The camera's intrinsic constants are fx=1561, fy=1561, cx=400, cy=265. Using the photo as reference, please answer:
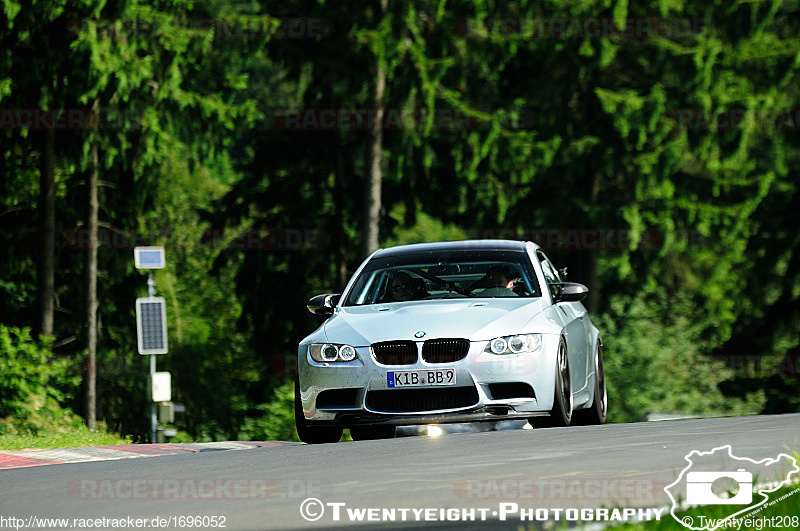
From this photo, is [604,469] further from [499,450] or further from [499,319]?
[499,319]

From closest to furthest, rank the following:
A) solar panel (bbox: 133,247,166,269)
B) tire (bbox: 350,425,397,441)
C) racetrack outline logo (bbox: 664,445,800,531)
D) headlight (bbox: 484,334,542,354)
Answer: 1. racetrack outline logo (bbox: 664,445,800,531)
2. headlight (bbox: 484,334,542,354)
3. tire (bbox: 350,425,397,441)
4. solar panel (bbox: 133,247,166,269)

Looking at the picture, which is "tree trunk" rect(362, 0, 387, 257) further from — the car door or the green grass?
the car door

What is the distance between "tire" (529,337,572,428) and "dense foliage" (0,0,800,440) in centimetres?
1879

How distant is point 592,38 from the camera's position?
38.5m

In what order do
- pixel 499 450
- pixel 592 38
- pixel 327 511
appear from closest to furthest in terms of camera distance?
1. pixel 327 511
2. pixel 499 450
3. pixel 592 38

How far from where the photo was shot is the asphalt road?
7777mm

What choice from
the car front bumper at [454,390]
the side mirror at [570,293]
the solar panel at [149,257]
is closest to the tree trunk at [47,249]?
the solar panel at [149,257]

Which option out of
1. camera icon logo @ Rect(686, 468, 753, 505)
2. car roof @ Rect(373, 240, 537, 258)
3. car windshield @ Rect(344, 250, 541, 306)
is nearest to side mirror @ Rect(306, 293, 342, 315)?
car windshield @ Rect(344, 250, 541, 306)

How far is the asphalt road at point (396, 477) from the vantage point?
25.5 ft

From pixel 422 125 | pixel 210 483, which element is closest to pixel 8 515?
pixel 210 483

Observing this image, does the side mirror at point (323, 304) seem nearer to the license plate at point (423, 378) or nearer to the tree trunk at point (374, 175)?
the license plate at point (423, 378)

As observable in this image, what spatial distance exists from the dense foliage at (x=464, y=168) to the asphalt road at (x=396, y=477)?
20019 mm

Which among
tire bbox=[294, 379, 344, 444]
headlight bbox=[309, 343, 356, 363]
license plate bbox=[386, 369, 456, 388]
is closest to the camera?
license plate bbox=[386, 369, 456, 388]

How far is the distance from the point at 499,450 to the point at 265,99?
202ft
